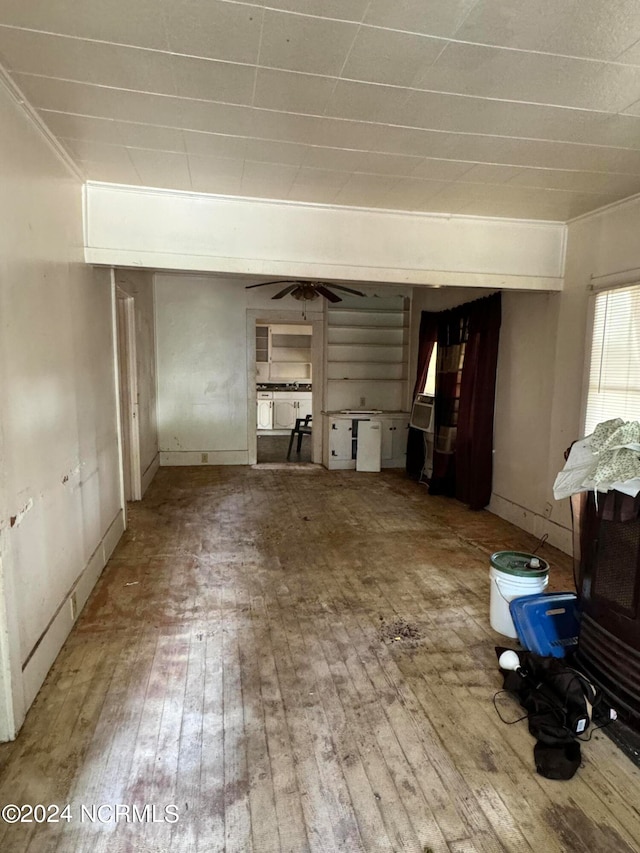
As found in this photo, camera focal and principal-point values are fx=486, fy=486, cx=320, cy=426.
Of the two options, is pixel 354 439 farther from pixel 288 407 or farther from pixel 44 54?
pixel 44 54

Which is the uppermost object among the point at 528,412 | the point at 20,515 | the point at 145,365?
the point at 145,365

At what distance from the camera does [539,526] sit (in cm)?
416

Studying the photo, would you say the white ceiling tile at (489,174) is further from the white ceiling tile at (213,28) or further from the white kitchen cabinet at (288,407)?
the white kitchen cabinet at (288,407)

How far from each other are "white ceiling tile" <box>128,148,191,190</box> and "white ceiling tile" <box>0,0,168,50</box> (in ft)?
3.20

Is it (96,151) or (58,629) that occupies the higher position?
(96,151)

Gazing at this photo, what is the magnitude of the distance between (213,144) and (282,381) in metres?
7.52

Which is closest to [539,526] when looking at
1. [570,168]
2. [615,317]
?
[615,317]

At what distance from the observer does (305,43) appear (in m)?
1.67

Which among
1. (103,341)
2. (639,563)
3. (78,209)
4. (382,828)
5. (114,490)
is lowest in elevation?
(382,828)

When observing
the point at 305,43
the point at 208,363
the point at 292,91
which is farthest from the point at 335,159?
the point at 208,363

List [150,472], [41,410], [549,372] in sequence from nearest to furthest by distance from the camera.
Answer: [41,410] → [549,372] → [150,472]

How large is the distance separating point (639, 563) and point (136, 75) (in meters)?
2.71

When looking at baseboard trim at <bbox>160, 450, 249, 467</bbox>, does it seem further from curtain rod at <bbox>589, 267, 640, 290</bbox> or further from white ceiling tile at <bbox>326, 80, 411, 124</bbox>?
white ceiling tile at <bbox>326, 80, 411, 124</bbox>

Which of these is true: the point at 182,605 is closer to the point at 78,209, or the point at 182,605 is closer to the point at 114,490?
the point at 114,490
